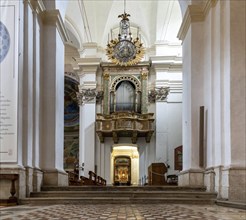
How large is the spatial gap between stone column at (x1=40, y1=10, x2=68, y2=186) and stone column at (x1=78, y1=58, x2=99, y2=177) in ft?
30.8

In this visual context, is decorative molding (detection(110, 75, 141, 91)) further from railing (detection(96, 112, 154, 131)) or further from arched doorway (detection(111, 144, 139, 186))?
arched doorway (detection(111, 144, 139, 186))

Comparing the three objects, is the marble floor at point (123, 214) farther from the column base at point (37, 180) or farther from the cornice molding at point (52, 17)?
the cornice molding at point (52, 17)

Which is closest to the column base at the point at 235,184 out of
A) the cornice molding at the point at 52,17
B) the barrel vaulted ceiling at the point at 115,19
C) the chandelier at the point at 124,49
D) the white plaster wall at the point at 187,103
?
the white plaster wall at the point at 187,103

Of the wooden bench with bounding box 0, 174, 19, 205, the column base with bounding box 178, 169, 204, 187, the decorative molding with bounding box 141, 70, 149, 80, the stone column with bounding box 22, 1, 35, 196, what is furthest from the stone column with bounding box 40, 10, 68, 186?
the decorative molding with bounding box 141, 70, 149, 80

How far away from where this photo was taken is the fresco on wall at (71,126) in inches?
1148

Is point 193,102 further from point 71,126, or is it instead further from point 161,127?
point 71,126

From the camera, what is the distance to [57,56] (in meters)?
12.2

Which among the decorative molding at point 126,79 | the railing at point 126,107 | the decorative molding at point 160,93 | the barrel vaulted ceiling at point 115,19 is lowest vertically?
the railing at point 126,107

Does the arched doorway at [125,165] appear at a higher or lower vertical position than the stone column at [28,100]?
lower

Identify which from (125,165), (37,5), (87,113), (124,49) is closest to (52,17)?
(37,5)

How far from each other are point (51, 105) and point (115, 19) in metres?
11.8

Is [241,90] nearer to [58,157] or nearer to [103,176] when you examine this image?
[58,157]

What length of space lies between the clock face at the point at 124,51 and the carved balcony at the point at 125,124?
9.69 ft

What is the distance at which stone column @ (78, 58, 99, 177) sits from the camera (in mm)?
21781
